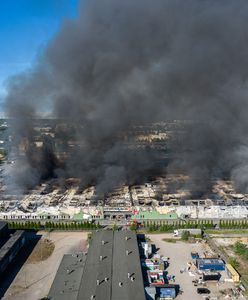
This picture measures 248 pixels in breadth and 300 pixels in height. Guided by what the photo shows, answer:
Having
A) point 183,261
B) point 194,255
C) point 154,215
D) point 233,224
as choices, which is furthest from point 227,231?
point 183,261

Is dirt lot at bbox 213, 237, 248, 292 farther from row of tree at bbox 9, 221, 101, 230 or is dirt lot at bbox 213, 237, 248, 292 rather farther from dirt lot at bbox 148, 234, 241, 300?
row of tree at bbox 9, 221, 101, 230

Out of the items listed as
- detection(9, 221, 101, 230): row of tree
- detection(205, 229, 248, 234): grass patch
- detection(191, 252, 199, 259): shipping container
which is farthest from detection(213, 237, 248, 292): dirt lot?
detection(9, 221, 101, 230): row of tree

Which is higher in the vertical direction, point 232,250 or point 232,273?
point 232,273

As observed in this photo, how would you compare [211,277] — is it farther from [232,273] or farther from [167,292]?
[167,292]

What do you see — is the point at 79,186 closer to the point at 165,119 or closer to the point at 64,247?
the point at 64,247

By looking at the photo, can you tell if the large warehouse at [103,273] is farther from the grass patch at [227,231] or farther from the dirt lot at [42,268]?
the grass patch at [227,231]

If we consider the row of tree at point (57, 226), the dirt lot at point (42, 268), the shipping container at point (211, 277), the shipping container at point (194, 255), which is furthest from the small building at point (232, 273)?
the row of tree at point (57, 226)
